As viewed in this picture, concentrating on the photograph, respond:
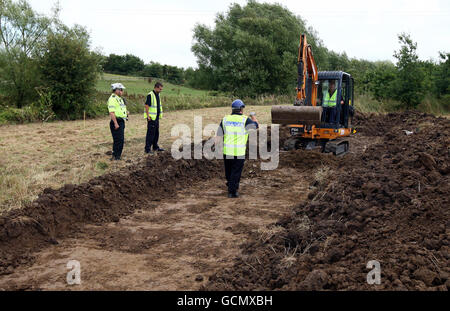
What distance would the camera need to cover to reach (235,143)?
8203 millimetres

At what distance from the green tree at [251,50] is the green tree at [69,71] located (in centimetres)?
2048

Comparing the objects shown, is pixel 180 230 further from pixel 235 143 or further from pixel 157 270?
pixel 235 143

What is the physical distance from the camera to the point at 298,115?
11.6 meters

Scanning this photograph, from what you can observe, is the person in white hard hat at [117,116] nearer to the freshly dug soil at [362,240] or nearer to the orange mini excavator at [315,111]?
the orange mini excavator at [315,111]

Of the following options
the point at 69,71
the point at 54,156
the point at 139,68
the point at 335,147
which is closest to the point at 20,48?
the point at 69,71

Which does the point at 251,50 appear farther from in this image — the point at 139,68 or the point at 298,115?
the point at 298,115

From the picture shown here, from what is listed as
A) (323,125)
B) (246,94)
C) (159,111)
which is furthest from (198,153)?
(246,94)

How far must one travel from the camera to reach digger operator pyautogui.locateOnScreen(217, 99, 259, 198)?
8141 millimetres

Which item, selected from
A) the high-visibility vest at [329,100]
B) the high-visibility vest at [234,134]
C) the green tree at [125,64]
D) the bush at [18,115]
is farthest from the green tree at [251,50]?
the high-visibility vest at [234,134]

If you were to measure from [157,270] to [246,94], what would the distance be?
115ft

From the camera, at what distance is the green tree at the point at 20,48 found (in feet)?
68.0

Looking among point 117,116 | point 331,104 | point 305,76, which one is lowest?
point 117,116

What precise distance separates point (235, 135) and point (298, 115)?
4001 mm
